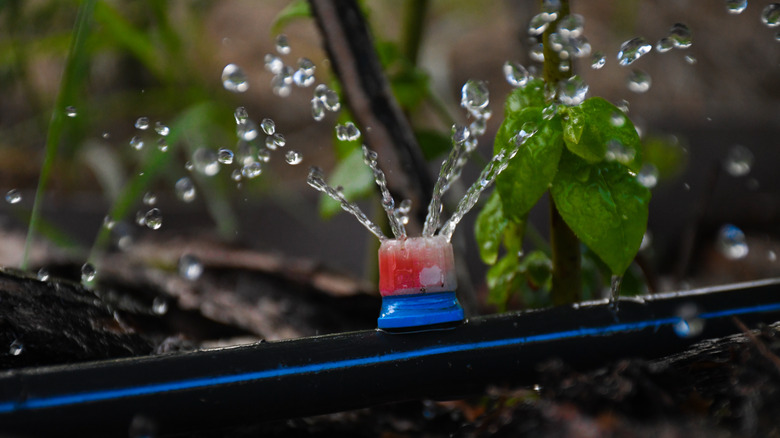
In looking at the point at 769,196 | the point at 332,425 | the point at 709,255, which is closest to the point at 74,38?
the point at 332,425

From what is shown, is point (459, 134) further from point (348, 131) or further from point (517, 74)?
point (348, 131)

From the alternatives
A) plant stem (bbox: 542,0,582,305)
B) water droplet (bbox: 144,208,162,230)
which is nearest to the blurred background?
water droplet (bbox: 144,208,162,230)

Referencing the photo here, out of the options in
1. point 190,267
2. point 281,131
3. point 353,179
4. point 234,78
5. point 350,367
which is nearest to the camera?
point 350,367

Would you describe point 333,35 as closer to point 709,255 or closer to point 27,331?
point 27,331

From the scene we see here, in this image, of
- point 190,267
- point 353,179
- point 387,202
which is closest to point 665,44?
point 387,202

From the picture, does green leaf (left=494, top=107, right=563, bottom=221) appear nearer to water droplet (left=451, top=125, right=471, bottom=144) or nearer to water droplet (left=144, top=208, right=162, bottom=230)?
water droplet (left=451, top=125, right=471, bottom=144)

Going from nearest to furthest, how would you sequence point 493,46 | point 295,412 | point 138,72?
1. point 295,412
2. point 138,72
3. point 493,46
